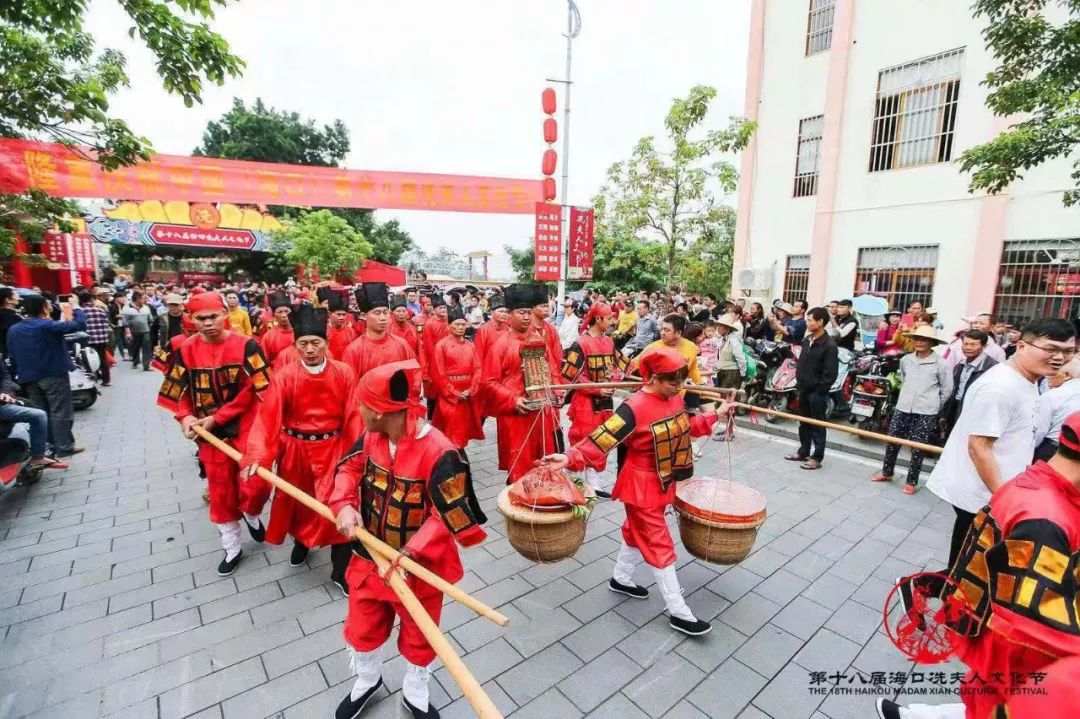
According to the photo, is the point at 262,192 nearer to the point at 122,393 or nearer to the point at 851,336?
the point at 122,393

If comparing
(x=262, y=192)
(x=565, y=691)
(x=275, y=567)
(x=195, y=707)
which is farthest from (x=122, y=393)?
(x=565, y=691)

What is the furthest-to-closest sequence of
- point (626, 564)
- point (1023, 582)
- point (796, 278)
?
point (796, 278) → point (626, 564) → point (1023, 582)

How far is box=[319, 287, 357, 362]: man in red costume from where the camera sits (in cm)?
653

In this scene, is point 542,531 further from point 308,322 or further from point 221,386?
point 221,386

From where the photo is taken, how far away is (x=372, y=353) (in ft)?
17.3

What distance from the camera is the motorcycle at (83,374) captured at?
8.41 m

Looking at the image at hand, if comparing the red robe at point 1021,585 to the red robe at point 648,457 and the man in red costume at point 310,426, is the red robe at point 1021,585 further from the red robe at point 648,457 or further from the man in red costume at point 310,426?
the man in red costume at point 310,426

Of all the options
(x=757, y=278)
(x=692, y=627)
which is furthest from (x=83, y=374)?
(x=757, y=278)

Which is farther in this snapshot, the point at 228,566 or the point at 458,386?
the point at 458,386

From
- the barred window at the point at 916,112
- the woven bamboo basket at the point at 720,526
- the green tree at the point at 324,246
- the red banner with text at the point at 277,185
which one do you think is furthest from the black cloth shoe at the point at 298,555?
the green tree at the point at 324,246

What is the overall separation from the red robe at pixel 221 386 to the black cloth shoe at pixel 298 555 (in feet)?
1.59

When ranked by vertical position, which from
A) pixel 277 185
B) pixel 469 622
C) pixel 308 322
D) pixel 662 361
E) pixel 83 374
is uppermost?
pixel 277 185

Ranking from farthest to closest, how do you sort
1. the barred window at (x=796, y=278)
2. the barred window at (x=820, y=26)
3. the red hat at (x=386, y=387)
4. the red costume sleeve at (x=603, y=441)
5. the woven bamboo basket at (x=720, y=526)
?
the barred window at (x=796, y=278)
the barred window at (x=820, y=26)
the red costume sleeve at (x=603, y=441)
the woven bamboo basket at (x=720, y=526)
the red hat at (x=386, y=387)

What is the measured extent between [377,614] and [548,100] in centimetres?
1143
